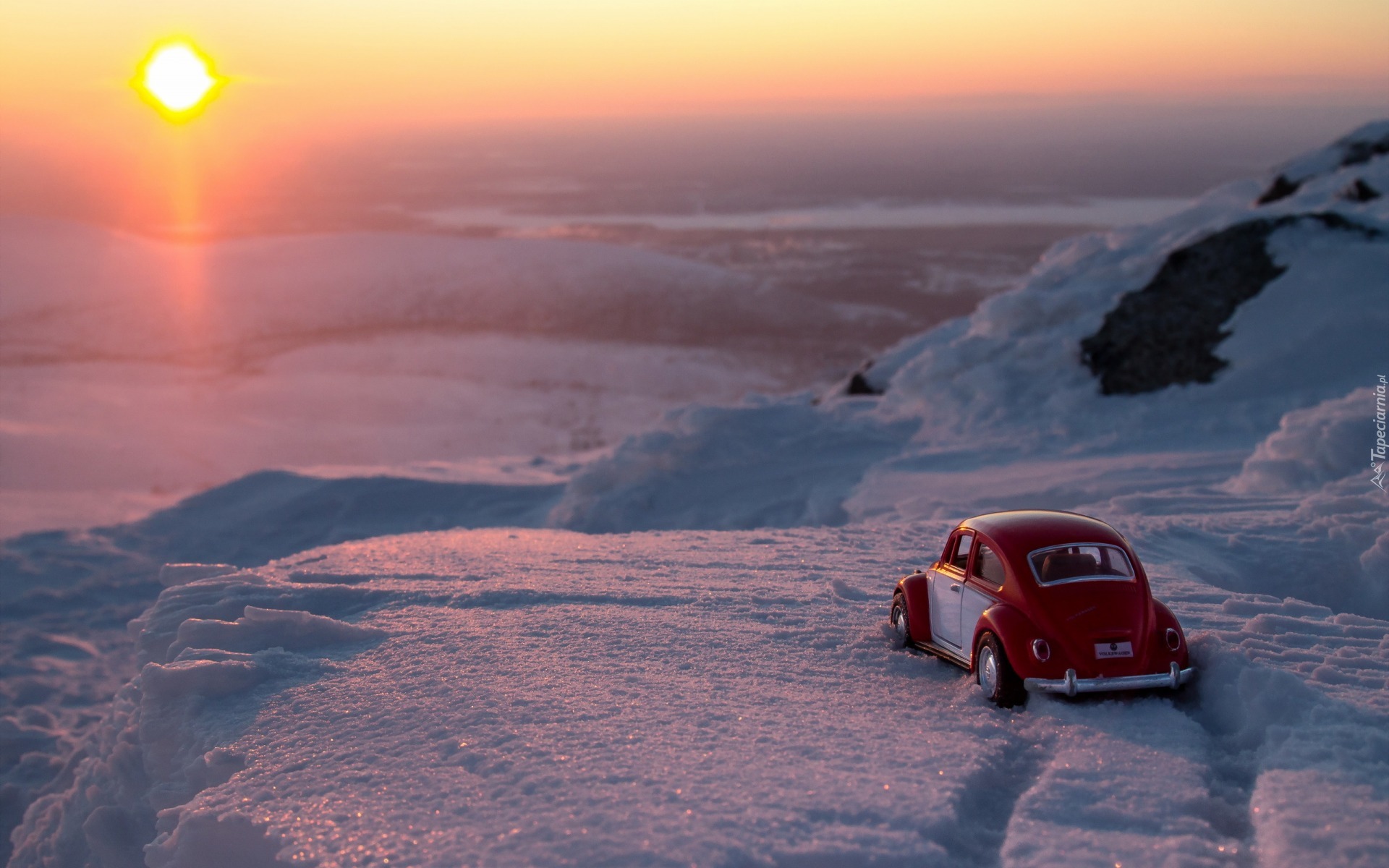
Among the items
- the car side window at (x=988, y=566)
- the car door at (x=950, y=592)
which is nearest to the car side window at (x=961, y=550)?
the car door at (x=950, y=592)

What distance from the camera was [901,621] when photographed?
546cm

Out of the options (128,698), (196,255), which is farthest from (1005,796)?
(196,255)

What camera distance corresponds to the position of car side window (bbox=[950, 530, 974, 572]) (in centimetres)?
516

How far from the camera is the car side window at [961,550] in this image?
5160mm

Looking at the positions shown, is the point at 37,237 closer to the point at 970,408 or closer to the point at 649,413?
the point at 649,413

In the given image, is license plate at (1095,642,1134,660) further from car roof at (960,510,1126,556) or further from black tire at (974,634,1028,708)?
car roof at (960,510,1126,556)

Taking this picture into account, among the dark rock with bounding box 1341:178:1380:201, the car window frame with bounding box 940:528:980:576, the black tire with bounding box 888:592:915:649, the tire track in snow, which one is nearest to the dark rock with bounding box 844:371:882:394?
the dark rock with bounding box 1341:178:1380:201

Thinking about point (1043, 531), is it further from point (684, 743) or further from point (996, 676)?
point (684, 743)

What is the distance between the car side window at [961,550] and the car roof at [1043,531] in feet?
0.53

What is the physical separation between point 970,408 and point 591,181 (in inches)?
2645

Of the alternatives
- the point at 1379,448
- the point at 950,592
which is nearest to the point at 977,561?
the point at 950,592

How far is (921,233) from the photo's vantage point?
48875 mm

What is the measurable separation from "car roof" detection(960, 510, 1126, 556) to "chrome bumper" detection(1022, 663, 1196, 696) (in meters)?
0.62

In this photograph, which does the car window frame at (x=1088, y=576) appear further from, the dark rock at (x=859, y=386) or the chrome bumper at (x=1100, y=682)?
the dark rock at (x=859, y=386)
